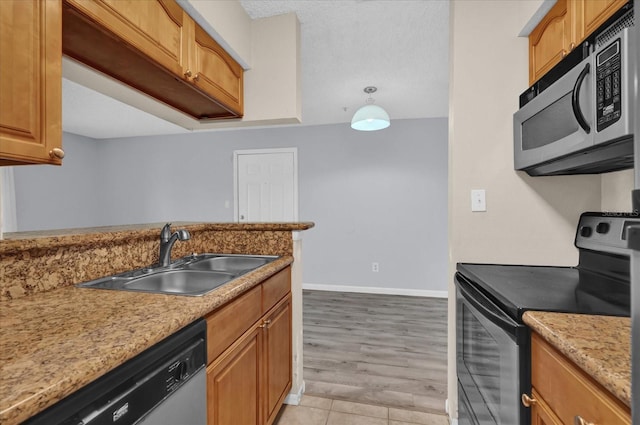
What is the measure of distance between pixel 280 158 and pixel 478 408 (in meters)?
3.81

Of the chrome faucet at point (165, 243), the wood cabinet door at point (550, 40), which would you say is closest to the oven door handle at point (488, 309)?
the wood cabinet door at point (550, 40)

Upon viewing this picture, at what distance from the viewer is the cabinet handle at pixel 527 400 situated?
34.8 inches

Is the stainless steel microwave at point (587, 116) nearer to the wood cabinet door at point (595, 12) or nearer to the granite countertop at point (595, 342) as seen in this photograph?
the wood cabinet door at point (595, 12)

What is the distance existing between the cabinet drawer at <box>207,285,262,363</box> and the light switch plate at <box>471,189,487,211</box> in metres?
1.20

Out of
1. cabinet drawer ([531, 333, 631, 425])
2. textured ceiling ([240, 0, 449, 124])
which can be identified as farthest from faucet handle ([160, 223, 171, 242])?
cabinet drawer ([531, 333, 631, 425])

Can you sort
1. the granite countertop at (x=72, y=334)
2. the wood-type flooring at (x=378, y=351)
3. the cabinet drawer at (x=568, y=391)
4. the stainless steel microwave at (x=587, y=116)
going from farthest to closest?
1. the wood-type flooring at (x=378, y=351)
2. the stainless steel microwave at (x=587, y=116)
3. the cabinet drawer at (x=568, y=391)
4. the granite countertop at (x=72, y=334)

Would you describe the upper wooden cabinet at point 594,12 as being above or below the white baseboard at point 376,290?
above

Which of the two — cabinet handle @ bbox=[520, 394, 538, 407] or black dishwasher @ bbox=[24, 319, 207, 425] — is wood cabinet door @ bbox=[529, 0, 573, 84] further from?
black dishwasher @ bbox=[24, 319, 207, 425]

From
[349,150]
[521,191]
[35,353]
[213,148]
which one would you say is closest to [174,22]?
[35,353]

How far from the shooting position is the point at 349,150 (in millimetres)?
4227

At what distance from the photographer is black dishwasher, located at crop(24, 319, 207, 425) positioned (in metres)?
0.55

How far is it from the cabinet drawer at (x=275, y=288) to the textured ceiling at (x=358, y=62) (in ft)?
5.41

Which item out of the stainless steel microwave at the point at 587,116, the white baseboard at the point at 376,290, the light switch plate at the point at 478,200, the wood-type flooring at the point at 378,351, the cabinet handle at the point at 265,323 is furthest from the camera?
the white baseboard at the point at 376,290

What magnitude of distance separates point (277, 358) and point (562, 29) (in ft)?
6.72
